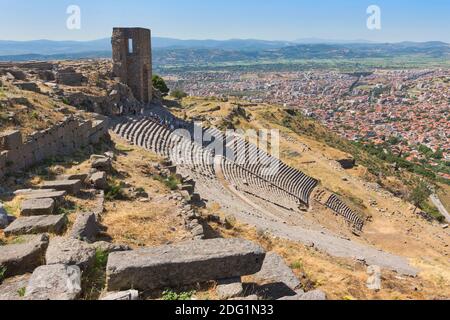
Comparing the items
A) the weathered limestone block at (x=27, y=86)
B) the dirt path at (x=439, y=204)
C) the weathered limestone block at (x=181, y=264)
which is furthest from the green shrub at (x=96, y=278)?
the dirt path at (x=439, y=204)

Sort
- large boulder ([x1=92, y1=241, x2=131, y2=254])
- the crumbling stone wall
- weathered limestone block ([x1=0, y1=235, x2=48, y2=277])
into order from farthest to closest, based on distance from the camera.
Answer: the crumbling stone wall
large boulder ([x1=92, y1=241, x2=131, y2=254])
weathered limestone block ([x1=0, y1=235, x2=48, y2=277])

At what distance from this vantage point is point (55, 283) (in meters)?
4.86

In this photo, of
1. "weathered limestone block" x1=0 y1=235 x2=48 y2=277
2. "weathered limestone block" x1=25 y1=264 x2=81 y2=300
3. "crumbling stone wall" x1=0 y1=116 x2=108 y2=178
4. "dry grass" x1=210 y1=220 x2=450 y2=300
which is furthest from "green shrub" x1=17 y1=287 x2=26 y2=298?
"crumbling stone wall" x1=0 y1=116 x2=108 y2=178

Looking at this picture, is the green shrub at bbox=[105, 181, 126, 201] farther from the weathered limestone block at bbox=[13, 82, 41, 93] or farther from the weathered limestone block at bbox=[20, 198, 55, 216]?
the weathered limestone block at bbox=[13, 82, 41, 93]

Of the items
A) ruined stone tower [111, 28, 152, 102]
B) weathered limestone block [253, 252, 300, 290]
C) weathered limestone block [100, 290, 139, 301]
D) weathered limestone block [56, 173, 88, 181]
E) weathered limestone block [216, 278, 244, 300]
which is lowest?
weathered limestone block [253, 252, 300, 290]

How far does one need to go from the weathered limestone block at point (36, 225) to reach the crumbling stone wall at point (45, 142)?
12.4ft

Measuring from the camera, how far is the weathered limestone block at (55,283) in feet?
15.1

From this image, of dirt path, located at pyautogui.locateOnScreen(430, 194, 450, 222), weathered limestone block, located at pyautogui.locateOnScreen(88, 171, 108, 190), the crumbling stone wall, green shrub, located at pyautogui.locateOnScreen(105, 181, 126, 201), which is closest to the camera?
green shrub, located at pyautogui.locateOnScreen(105, 181, 126, 201)

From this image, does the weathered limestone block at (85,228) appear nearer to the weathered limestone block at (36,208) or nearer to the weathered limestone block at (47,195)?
the weathered limestone block at (36,208)

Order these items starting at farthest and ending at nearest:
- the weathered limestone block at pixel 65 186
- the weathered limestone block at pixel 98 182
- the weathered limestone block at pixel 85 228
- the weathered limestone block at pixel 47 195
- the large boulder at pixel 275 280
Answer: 1. the weathered limestone block at pixel 98 182
2. the weathered limestone block at pixel 65 186
3. the weathered limestone block at pixel 47 195
4. the weathered limestone block at pixel 85 228
5. the large boulder at pixel 275 280

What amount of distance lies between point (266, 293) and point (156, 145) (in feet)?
62.9

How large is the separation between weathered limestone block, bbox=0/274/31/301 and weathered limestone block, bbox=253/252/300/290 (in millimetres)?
3516

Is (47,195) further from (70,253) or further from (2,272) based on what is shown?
(2,272)

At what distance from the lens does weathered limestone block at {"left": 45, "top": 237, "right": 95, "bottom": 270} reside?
18.5 ft
